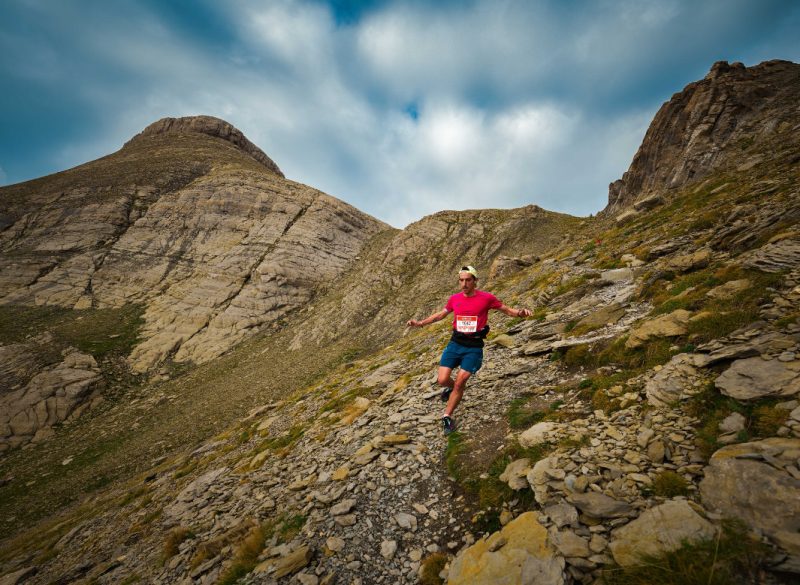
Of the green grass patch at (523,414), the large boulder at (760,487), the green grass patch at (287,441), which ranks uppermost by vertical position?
the large boulder at (760,487)

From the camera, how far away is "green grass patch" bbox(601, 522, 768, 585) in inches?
110

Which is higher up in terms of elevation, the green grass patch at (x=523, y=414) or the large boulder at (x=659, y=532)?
the large boulder at (x=659, y=532)

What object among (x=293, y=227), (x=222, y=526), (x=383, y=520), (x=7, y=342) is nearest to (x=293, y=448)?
(x=222, y=526)

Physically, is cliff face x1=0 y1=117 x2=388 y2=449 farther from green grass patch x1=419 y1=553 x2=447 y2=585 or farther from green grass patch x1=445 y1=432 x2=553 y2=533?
green grass patch x1=419 y1=553 x2=447 y2=585

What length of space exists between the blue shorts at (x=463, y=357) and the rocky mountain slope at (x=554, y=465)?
1474mm

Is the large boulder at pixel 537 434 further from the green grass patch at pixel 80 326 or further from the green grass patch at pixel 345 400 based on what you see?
the green grass patch at pixel 80 326

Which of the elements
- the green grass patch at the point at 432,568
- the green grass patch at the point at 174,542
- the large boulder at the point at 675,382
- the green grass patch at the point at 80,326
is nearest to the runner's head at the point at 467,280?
the large boulder at the point at 675,382

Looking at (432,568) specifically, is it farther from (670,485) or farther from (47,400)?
(47,400)

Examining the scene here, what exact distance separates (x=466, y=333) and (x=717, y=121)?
166 feet

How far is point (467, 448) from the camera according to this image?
22.7ft

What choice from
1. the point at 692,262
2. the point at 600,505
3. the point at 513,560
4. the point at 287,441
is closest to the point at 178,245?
the point at 287,441

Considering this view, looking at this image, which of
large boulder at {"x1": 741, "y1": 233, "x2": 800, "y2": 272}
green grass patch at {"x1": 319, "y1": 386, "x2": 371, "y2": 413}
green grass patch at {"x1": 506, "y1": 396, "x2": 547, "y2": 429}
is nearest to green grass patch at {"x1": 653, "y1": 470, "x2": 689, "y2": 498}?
green grass patch at {"x1": 506, "y1": 396, "x2": 547, "y2": 429}

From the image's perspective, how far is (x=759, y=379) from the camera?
16.0 feet

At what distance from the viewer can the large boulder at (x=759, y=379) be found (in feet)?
15.0
